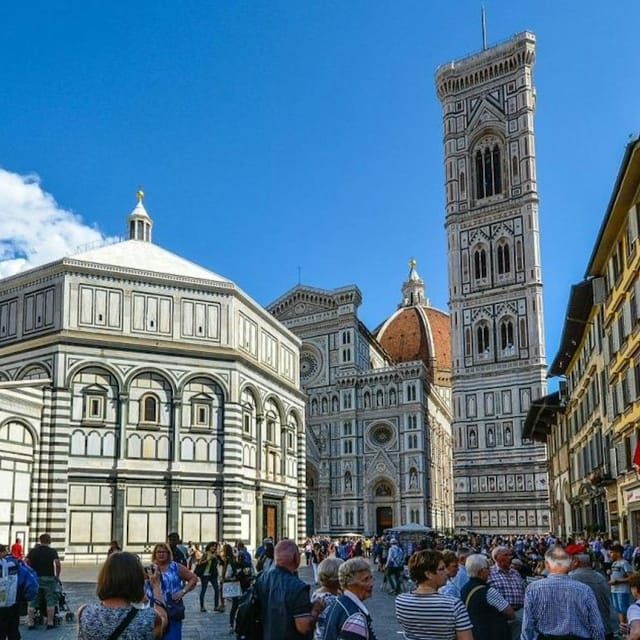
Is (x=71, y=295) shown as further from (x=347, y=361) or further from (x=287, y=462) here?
(x=347, y=361)

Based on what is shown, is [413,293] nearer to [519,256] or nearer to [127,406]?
[519,256]

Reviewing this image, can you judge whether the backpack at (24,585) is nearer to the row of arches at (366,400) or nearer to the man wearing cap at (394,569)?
the man wearing cap at (394,569)

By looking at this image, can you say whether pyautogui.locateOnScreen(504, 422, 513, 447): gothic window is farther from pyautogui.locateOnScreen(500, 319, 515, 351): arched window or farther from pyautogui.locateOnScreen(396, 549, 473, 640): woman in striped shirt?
pyautogui.locateOnScreen(396, 549, 473, 640): woman in striped shirt

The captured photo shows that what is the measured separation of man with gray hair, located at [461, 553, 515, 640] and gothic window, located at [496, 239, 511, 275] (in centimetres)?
6619

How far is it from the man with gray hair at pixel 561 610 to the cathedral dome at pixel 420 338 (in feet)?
335

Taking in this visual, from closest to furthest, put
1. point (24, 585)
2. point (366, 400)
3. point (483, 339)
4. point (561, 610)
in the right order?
point (561, 610) < point (24, 585) < point (483, 339) < point (366, 400)

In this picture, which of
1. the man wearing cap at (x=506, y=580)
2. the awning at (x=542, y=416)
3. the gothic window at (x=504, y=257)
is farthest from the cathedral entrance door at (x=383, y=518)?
the man wearing cap at (x=506, y=580)

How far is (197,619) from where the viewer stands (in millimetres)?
17375

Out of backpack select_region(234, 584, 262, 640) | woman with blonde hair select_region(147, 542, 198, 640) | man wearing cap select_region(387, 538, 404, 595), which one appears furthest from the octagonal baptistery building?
backpack select_region(234, 584, 262, 640)

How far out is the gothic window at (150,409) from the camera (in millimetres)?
34688

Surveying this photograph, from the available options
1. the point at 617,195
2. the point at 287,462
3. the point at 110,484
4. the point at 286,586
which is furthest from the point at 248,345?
the point at 286,586

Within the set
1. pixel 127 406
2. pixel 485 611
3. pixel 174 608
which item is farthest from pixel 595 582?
pixel 127 406

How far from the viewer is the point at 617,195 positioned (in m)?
24.0

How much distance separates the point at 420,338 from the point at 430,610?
108863 millimetres
